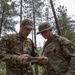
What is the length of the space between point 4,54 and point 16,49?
32 centimetres

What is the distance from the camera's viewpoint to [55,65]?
4.26 meters

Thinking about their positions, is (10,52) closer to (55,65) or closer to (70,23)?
(55,65)

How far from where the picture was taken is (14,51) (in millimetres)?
4391

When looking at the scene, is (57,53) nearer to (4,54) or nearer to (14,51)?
(14,51)

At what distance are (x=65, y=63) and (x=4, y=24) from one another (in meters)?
22.7

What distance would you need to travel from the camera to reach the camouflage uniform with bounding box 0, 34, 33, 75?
4.18m

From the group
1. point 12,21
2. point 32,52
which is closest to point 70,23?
point 12,21

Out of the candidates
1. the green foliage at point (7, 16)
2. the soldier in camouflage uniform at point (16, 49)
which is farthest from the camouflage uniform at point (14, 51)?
the green foliage at point (7, 16)

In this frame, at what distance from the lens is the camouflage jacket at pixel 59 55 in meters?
4.02

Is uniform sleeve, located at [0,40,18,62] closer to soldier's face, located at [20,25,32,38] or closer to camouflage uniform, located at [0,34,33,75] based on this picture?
camouflage uniform, located at [0,34,33,75]

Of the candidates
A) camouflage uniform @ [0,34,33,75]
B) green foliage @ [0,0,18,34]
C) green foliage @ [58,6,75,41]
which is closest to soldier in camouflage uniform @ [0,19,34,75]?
camouflage uniform @ [0,34,33,75]

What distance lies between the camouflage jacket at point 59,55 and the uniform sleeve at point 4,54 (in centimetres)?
65

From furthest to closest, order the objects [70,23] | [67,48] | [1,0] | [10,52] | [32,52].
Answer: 1. [70,23]
2. [1,0]
3. [32,52]
4. [10,52]
5. [67,48]

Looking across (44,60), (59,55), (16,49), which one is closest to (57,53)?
(59,55)
